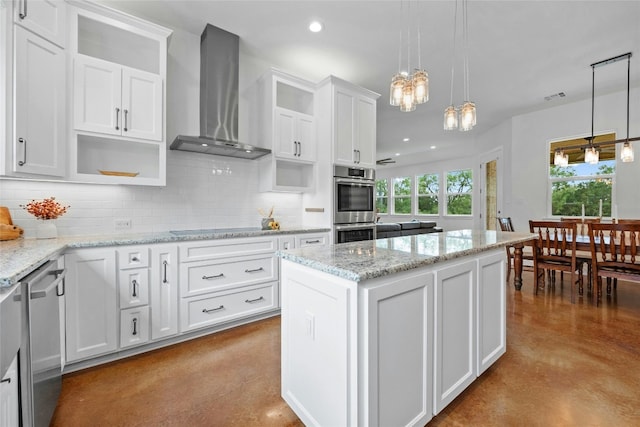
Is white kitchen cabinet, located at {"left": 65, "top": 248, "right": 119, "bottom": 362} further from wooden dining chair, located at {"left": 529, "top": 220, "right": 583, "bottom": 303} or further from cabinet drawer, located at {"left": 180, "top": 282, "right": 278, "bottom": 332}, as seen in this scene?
wooden dining chair, located at {"left": 529, "top": 220, "right": 583, "bottom": 303}

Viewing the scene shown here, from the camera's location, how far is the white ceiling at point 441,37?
8.45ft

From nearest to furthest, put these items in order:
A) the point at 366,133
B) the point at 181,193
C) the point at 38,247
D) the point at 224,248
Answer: the point at 38,247 → the point at 224,248 → the point at 181,193 → the point at 366,133

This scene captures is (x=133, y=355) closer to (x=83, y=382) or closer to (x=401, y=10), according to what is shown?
(x=83, y=382)

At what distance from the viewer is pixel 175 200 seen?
9.49 feet

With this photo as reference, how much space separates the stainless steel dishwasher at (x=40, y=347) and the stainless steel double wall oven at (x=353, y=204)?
246 centimetres

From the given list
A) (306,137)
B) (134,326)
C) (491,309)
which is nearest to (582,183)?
(491,309)

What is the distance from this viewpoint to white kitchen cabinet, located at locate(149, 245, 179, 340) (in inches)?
88.2

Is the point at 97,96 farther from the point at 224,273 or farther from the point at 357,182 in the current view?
the point at 357,182

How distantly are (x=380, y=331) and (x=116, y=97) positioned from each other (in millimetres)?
2616

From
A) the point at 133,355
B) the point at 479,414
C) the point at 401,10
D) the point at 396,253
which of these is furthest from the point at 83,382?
the point at 401,10

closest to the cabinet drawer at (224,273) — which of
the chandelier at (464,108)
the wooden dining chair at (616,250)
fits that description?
the chandelier at (464,108)

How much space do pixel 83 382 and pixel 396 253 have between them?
2.17 meters

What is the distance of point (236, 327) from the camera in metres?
2.73

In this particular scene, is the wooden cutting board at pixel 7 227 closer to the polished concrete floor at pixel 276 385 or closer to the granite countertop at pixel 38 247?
the granite countertop at pixel 38 247
